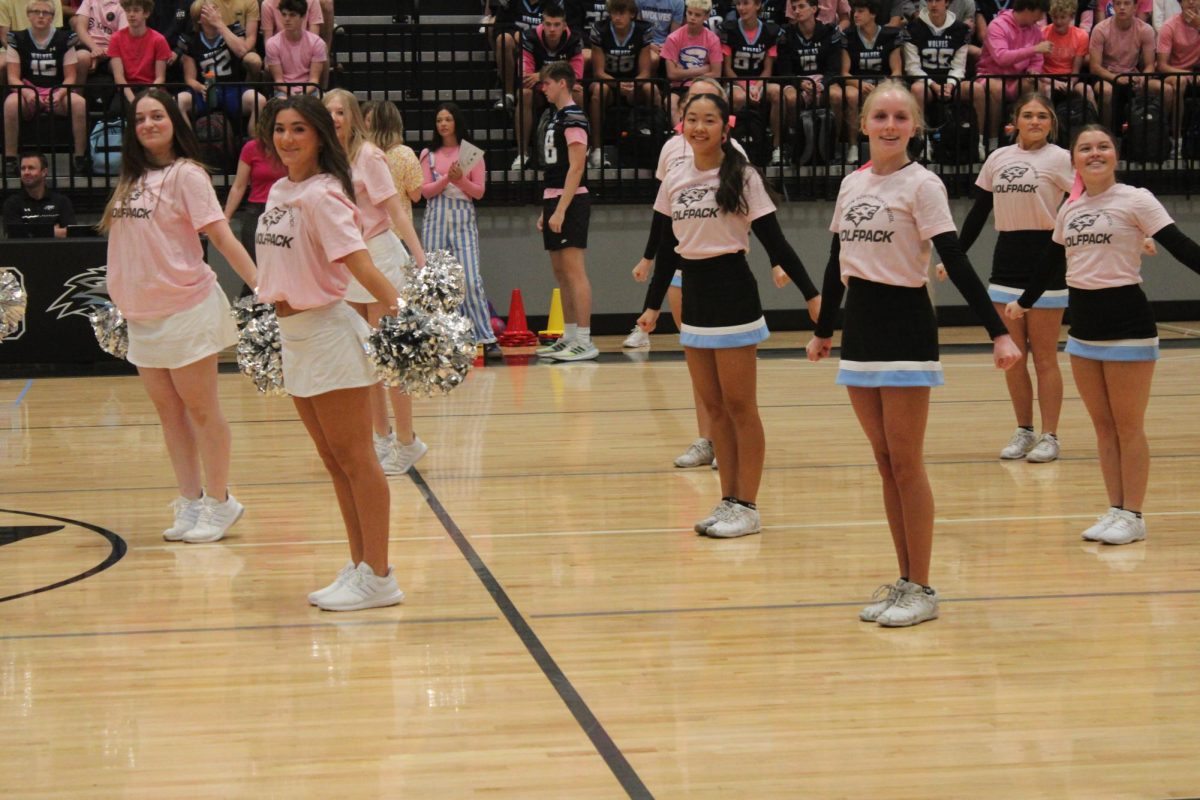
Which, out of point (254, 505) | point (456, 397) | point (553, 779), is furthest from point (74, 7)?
point (553, 779)

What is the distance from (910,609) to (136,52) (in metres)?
9.30

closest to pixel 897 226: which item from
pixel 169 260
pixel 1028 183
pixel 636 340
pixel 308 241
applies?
pixel 308 241

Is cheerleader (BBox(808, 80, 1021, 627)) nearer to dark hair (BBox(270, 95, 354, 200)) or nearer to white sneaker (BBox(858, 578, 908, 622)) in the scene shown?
white sneaker (BBox(858, 578, 908, 622))

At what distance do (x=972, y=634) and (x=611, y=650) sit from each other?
3.48ft

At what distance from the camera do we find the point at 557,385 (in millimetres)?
9828

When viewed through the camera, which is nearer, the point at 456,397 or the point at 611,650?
the point at 611,650

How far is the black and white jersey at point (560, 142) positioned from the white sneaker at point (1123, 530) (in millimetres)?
5795

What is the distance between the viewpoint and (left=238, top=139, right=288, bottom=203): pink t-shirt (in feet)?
35.4

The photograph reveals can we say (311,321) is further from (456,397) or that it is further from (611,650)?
(456,397)

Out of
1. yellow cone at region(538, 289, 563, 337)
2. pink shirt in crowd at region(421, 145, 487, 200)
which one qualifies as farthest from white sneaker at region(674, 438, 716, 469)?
yellow cone at region(538, 289, 563, 337)

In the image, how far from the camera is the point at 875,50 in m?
13.0

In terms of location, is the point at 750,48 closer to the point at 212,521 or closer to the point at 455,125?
the point at 455,125

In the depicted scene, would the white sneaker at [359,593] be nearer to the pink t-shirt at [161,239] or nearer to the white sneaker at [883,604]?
the pink t-shirt at [161,239]

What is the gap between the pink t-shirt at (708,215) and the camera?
5676 millimetres
